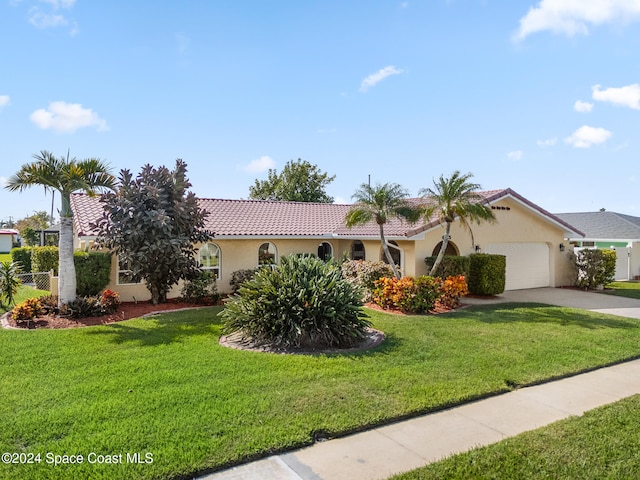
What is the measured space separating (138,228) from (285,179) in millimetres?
30966

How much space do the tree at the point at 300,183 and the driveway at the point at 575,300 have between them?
26519mm

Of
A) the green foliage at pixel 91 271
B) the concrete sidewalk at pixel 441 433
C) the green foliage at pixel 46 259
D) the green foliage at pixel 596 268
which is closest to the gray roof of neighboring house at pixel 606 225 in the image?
the green foliage at pixel 596 268

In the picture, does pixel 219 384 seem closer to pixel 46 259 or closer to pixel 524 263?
pixel 524 263

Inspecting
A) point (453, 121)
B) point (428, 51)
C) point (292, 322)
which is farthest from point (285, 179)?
point (292, 322)

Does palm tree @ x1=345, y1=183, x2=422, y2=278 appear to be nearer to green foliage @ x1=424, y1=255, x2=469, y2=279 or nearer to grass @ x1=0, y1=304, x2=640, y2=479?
green foliage @ x1=424, y1=255, x2=469, y2=279

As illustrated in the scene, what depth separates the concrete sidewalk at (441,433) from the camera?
14.9 ft

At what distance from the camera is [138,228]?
523 inches

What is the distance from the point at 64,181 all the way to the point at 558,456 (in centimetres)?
1372

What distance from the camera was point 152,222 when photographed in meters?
13.3

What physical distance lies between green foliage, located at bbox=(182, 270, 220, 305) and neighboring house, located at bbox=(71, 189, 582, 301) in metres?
1.24

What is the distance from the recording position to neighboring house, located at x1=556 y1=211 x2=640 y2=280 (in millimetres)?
26281

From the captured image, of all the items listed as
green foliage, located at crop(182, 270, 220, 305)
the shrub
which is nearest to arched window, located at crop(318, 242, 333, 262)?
green foliage, located at crop(182, 270, 220, 305)

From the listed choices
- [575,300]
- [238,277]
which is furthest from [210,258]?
[575,300]

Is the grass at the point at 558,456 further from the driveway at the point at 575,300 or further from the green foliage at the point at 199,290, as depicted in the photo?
the green foliage at the point at 199,290
